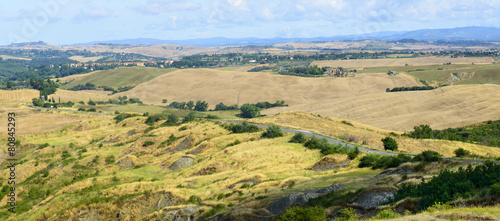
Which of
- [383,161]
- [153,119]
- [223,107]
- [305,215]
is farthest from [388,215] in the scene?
[223,107]

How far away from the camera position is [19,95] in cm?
15975

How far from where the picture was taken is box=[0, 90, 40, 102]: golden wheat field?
499 feet

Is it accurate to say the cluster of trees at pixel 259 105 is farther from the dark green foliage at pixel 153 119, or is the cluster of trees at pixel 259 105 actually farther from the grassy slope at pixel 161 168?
the grassy slope at pixel 161 168

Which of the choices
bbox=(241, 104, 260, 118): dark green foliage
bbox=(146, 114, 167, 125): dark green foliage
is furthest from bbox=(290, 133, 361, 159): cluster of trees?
bbox=(241, 104, 260, 118): dark green foliage

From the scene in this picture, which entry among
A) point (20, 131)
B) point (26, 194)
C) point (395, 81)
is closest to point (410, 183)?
point (26, 194)

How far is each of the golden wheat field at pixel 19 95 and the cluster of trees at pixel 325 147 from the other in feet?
423

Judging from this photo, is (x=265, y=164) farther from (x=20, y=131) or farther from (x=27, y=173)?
(x=20, y=131)

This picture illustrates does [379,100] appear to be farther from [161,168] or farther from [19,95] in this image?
[19,95]

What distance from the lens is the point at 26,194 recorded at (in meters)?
51.5

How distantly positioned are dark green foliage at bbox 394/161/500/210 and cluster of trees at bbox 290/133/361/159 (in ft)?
58.3

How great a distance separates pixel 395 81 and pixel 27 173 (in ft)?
572

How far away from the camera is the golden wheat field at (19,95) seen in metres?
152

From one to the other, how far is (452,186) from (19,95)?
171 meters

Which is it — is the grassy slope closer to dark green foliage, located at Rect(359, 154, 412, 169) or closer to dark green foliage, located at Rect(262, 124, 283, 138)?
dark green foliage, located at Rect(359, 154, 412, 169)
